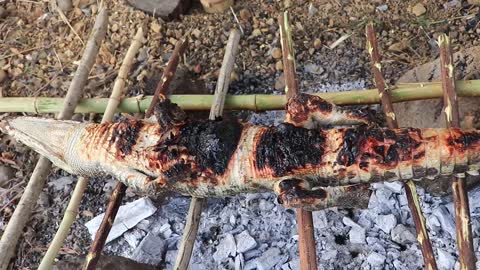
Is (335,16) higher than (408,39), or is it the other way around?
(335,16)

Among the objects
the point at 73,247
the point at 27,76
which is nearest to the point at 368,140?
the point at 73,247

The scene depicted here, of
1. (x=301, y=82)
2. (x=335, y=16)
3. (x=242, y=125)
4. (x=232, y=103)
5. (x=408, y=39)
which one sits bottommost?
(x=242, y=125)

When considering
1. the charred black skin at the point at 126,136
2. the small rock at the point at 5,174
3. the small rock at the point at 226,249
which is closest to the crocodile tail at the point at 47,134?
the charred black skin at the point at 126,136

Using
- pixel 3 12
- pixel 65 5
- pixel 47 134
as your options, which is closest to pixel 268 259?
pixel 47 134

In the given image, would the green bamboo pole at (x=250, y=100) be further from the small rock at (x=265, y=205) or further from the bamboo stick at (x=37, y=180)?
the small rock at (x=265, y=205)

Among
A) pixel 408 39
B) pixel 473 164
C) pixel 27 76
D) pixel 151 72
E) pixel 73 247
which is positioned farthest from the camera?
pixel 27 76

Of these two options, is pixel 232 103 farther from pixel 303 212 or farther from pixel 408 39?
pixel 408 39
